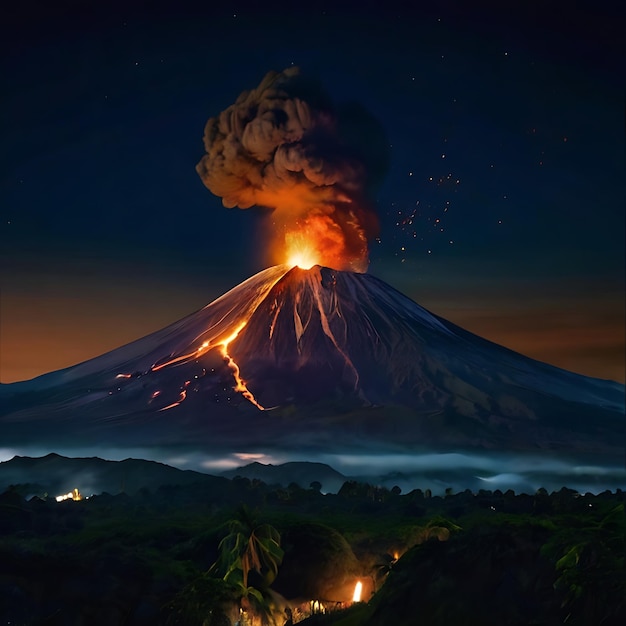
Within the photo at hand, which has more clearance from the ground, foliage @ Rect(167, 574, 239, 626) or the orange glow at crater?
the orange glow at crater

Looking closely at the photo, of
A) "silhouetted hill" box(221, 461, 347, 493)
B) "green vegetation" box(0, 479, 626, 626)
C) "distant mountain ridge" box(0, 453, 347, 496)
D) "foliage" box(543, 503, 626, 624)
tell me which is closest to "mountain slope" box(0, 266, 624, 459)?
"silhouetted hill" box(221, 461, 347, 493)

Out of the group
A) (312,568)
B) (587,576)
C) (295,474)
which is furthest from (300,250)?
(587,576)

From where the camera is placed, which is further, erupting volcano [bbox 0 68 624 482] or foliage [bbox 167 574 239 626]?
erupting volcano [bbox 0 68 624 482]

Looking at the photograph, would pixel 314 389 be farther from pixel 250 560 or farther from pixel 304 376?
pixel 250 560

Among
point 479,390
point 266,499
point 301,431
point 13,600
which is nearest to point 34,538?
point 13,600

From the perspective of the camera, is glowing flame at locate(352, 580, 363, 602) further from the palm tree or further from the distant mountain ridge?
the distant mountain ridge

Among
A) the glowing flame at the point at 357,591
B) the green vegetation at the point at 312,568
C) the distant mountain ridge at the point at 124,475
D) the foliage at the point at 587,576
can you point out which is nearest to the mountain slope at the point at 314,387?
the distant mountain ridge at the point at 124,475

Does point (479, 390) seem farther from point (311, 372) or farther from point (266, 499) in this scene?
point (266, 499)
